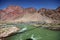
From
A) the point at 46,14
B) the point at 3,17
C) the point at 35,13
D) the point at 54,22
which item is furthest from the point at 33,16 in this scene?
the point at 3,17

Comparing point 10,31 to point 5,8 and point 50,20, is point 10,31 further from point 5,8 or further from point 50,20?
point 50,20

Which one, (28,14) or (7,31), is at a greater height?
(28,14)

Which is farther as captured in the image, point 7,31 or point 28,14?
point 28,14

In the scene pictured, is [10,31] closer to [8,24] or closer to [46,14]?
[8,24]

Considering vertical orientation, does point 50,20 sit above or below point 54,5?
below

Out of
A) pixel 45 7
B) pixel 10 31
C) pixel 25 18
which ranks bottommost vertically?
pixel 10 31

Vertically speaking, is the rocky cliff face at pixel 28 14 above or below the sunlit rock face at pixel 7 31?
above

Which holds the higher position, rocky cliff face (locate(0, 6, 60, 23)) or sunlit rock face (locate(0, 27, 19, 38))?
rocky cliff face (locate(0, 6, 60, 23))
